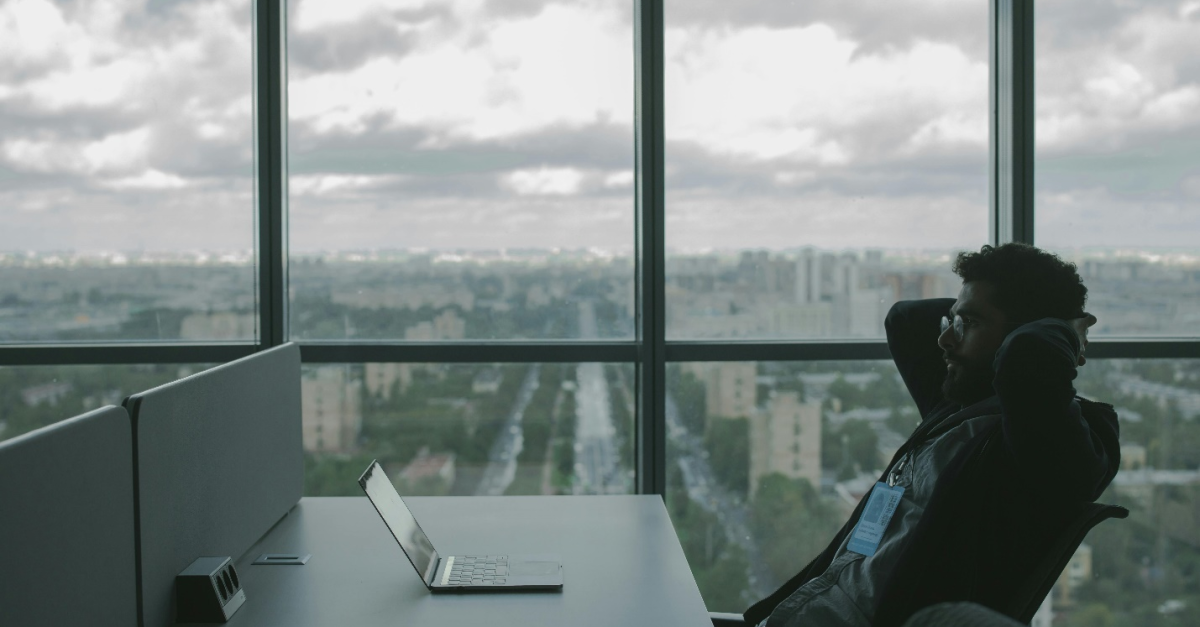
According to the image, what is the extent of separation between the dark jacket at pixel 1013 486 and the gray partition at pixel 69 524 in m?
1.28

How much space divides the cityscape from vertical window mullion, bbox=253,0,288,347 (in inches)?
2.6

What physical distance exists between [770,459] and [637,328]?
A: 0.69m

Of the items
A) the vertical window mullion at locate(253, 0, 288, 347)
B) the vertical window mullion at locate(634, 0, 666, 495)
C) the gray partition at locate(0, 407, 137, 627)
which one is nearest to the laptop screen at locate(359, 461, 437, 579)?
the gray partition at locate(0, 407, 137, 627)

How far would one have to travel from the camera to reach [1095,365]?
313 centimetres

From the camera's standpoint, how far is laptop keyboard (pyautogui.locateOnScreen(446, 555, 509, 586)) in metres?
1.66

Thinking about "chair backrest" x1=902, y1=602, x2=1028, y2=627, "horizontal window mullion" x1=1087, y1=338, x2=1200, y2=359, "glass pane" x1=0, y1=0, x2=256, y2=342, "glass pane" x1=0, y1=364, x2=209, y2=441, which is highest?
"glass pane" x1=0, y1=0, x2=256, y2=342

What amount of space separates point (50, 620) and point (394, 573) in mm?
691

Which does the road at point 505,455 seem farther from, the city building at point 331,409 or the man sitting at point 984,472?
the man sitting at point 984,472

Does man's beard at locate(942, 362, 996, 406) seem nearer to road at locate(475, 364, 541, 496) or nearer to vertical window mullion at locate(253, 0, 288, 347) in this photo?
road at locate(475, 364, 541, 496)

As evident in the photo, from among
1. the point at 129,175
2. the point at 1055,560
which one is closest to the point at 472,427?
the point at 129,175

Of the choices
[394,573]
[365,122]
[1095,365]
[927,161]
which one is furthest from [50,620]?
[1095,365]

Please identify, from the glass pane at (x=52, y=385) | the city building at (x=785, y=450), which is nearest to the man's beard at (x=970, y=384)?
the city building at (x=785, y=450)

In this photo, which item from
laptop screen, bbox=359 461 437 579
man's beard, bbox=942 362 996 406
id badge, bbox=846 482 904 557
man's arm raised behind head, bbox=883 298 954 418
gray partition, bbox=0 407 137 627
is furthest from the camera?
man's arm raised behind head, bbox=883 298 954 418

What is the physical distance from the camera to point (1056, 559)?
4.83ft
